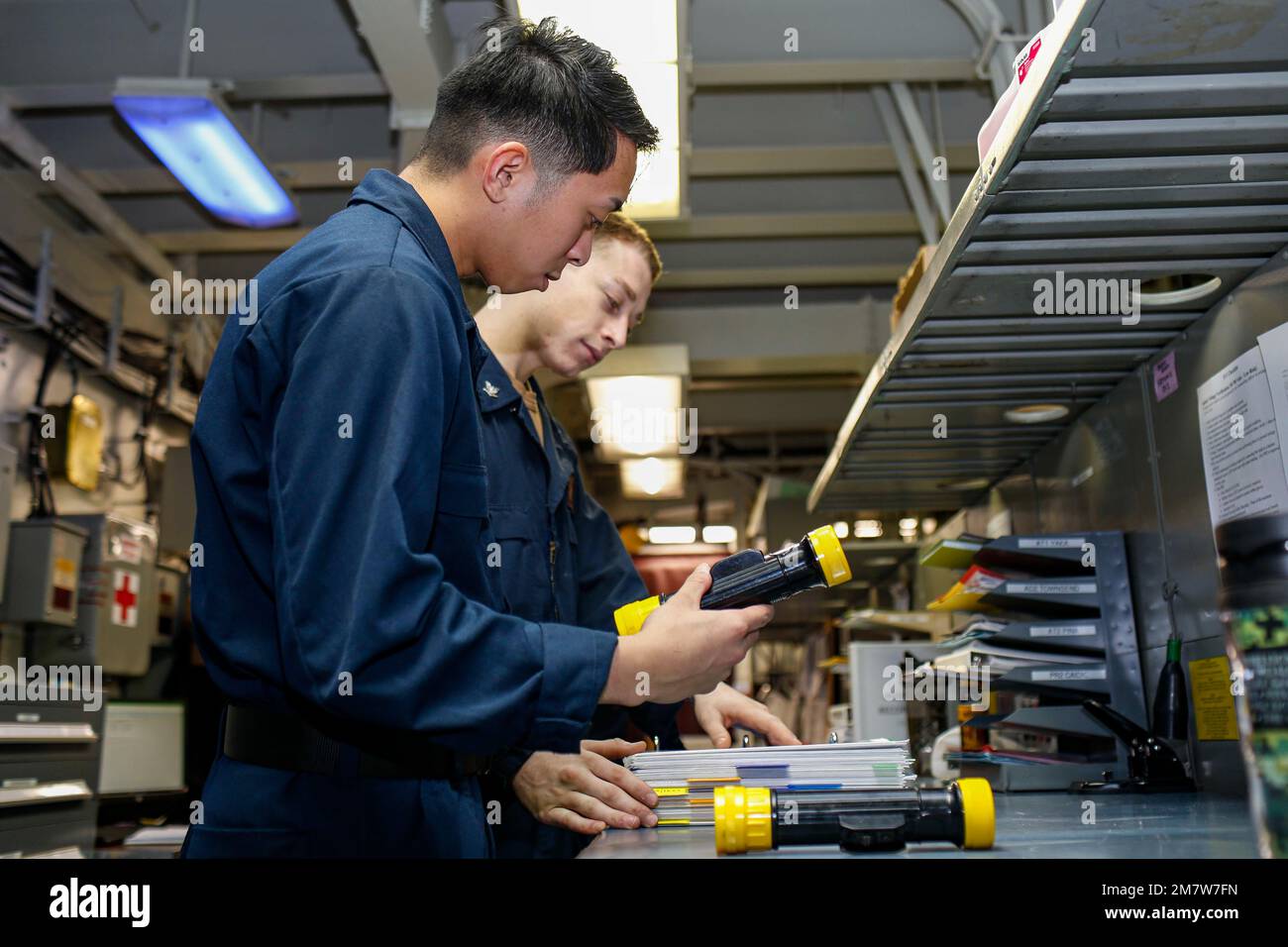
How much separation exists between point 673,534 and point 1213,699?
727cm

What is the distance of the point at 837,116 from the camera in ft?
14.6

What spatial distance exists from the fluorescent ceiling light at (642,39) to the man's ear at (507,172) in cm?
124

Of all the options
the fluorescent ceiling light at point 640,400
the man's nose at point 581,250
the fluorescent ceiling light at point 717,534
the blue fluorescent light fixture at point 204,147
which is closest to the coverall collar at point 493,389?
the man's nose at point 581,250

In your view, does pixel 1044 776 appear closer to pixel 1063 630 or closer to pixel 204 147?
pixel 1063 630

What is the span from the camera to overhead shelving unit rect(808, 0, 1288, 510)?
1179 mm

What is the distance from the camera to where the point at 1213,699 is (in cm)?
195

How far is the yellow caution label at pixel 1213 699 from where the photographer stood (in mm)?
1882

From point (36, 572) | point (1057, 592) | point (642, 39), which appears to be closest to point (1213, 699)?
point (1057, 592)

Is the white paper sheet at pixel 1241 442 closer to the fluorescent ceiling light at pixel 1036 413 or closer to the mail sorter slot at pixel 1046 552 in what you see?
the mail sorter slot at pixel 1046 552

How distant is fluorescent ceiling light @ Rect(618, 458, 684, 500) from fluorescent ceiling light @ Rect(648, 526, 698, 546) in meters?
1.48

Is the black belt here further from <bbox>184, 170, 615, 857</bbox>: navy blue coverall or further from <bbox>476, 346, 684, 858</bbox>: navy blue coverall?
<bbox>476, 346, 684, 858</bbox>: navy blue coverall

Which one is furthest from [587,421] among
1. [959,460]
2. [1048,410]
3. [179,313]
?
[1048,410]

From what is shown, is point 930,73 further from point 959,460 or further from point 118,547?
point 118,547

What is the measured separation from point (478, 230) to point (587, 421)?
5956 millimetres
